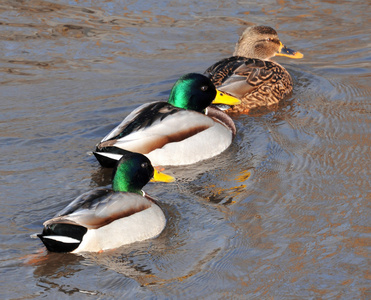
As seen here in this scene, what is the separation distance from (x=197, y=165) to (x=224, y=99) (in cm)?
141

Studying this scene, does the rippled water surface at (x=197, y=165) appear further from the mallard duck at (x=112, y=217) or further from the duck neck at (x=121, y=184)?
the duck neck at (x=121, y=184)

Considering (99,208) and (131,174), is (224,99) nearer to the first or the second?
(131,174)

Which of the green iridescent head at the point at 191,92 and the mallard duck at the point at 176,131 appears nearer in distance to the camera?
the mallard duck at the point at 176,131

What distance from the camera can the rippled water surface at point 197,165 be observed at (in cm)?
525

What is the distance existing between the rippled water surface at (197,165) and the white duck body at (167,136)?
0.21 meters

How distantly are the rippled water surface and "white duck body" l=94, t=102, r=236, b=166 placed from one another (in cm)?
21

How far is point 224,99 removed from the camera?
28.5 feet

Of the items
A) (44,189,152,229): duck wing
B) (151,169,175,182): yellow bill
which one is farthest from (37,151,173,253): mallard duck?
(151,169,175,182): yellow bill

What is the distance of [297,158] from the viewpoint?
737 centimetres

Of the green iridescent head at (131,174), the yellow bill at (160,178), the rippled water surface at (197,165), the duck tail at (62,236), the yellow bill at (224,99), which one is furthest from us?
the yellow bill at (224,99)

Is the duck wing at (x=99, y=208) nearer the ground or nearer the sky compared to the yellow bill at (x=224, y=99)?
nearer the ground

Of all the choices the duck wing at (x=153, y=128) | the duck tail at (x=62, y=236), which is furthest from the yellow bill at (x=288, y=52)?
the duck tail at (x=62, y=236)

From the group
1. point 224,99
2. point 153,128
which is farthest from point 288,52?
point 153,128

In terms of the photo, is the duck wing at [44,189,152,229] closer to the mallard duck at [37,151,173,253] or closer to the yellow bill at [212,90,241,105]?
the mallard duck at [37,151,173,253]
